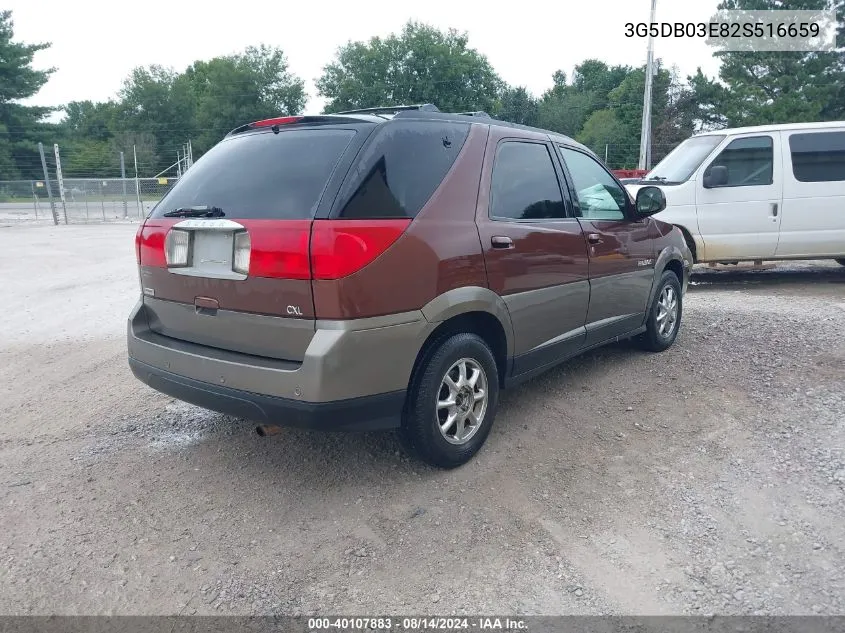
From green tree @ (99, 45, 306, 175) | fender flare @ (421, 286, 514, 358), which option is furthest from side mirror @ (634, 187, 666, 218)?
green tree @ (99, 45, 306, 175)

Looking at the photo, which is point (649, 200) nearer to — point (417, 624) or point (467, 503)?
point (467, 503)

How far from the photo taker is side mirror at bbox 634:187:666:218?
16.4 ft

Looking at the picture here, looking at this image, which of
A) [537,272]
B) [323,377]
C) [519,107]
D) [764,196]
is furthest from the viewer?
[519,107]

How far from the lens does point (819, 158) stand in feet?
27.6

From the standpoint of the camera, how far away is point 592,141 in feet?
165

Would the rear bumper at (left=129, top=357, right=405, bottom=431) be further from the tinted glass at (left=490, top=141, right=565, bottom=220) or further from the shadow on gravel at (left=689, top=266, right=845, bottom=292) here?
the shadow on gravel at (left=689, top=266, right=845, bottom=292)

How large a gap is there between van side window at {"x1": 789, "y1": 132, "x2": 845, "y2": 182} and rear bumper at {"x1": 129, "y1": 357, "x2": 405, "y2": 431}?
747 centimetres

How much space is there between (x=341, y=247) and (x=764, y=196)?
727cm

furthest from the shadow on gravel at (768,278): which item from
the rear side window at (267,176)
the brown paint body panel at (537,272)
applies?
the rear side window at (267,176)

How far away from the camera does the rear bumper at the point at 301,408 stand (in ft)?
9.78

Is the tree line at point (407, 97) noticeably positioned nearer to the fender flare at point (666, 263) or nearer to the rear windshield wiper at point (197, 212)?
the fender flare at point (666, 263)

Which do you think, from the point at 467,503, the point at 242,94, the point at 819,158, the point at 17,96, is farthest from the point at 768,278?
the point at 242,94

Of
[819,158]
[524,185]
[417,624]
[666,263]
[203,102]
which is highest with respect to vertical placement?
[203,102]

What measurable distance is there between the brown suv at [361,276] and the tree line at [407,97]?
1348 inches
